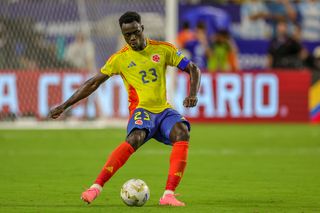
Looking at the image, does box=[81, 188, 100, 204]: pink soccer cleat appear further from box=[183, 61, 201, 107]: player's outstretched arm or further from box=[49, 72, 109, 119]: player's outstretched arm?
box=[183, 61, 201, 107]: player's outstretched arm

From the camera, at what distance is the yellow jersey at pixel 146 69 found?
9469mm

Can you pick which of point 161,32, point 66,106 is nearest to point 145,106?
point 66,106

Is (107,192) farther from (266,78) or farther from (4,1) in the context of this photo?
(266,78)

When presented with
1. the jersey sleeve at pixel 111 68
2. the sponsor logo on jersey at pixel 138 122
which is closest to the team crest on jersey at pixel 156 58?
the jersey sleeve at pixel 111 68

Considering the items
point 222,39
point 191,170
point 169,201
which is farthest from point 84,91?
point 222,39

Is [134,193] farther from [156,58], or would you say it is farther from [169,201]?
[156,58]

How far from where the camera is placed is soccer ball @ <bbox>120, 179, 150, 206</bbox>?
29.0ft

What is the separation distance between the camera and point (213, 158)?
51.2 ft

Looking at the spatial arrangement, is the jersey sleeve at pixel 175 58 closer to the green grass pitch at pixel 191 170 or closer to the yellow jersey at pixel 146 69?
the yellow jersey at pixel 146 69

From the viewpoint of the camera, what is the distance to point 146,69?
9484 mm

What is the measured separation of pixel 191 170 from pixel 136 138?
14.1ft

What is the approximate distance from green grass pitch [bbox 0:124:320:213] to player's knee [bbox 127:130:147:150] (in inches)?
24.6

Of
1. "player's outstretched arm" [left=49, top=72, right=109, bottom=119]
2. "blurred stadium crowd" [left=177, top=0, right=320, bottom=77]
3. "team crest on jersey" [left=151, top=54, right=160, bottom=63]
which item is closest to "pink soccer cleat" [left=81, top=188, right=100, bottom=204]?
"player's outstretched arm" [left=49, top=72, right=109, bottom=119]

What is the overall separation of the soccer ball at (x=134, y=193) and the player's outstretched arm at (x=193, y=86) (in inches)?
36.1
